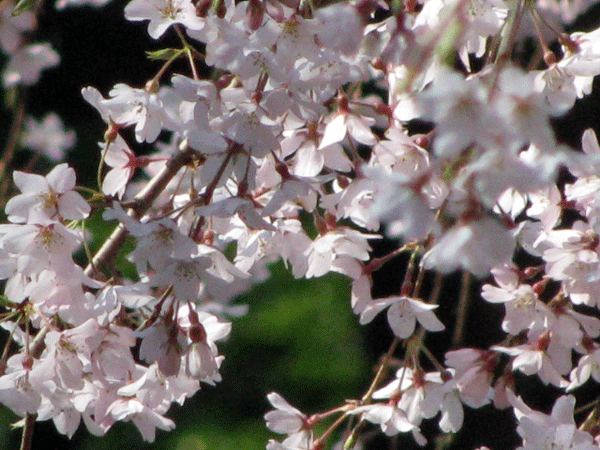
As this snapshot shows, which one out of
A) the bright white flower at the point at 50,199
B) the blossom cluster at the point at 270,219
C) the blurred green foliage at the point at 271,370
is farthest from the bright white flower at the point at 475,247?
the blurred green foliage at the point at 271,370

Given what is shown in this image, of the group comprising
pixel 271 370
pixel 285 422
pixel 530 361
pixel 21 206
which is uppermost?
pixel 21 206

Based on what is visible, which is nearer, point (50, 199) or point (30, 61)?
point (50, 199)

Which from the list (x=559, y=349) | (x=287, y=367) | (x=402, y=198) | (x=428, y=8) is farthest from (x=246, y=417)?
(x=402, y=198)

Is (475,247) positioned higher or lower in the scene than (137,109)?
higher

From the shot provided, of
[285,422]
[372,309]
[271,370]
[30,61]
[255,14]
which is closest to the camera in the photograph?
[255,14]

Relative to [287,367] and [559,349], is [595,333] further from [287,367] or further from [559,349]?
[287,367]

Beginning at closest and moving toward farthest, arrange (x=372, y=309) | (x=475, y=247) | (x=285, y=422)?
(x=475, y=247) < (x=372, y=309) < (x=285, y=422)

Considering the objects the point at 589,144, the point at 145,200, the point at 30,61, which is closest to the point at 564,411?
the point at 589,144

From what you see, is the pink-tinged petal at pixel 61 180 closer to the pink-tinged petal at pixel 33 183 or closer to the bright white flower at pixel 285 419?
the pink-tinged petal at pixel 33 183

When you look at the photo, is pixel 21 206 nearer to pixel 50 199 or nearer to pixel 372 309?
pixel 50 199
